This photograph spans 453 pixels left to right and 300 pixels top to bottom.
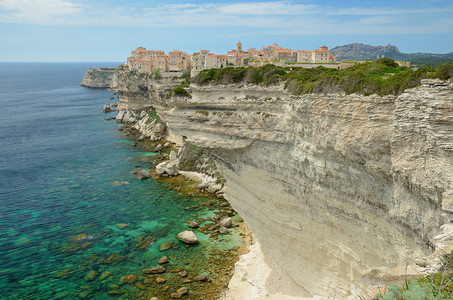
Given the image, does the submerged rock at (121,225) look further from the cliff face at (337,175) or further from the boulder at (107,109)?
the boulder at (107,109)

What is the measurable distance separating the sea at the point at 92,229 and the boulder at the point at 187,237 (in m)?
0.42

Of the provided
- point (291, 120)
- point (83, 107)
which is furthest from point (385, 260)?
point (83, 107)

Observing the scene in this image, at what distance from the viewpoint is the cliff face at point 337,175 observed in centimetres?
1119

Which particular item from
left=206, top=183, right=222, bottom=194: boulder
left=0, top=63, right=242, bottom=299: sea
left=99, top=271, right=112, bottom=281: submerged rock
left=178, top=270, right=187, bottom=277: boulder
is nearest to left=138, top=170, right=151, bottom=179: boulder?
left=0, top=63, right=242, bottom=299: sea

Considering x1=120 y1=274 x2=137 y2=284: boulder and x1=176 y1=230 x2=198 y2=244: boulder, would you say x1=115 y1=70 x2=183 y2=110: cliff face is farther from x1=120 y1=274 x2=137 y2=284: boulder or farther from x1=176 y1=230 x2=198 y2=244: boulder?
x1=120 y1=274 x2=137 y2=284: boulder

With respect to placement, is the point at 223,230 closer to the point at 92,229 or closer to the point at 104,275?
the point at 104,275

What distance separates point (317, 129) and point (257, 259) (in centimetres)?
1137

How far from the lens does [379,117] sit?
1323 cm

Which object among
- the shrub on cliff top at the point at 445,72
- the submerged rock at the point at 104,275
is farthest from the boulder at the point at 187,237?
the shrub on cliff top at the point at 445,72

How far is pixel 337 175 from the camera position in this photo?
626 inches

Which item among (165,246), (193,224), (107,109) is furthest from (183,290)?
(107,109)

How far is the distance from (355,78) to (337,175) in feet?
16.0

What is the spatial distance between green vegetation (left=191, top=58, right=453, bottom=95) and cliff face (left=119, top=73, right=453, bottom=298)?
573mm

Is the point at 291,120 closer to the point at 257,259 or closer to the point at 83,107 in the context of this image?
the point at 257,259
